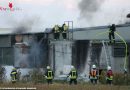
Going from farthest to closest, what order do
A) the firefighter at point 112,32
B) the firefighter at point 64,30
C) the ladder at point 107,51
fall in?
the firefighter at point 64,30 → the ladder at point 107,51 → the firefighter at point 112,32

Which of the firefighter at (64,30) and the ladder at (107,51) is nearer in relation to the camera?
the ladder at (107,51)

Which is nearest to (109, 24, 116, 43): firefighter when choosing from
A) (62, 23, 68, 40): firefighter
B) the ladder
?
the ladder

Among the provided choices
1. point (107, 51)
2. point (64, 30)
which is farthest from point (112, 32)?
point (64, 30)

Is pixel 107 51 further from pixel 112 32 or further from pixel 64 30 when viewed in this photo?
pixel 64 30

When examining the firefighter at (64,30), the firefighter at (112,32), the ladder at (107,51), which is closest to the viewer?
the firefighter at (112,32)

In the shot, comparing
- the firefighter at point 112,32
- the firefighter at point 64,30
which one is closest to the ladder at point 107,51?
the firefighter at point 112,32

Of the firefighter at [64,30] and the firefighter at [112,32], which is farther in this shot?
the firefighter at [64,30]

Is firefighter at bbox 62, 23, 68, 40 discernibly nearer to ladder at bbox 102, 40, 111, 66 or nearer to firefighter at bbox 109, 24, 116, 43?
ladder at bbox 102, 40, 111, 66

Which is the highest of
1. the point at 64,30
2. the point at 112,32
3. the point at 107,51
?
the point at 64,30

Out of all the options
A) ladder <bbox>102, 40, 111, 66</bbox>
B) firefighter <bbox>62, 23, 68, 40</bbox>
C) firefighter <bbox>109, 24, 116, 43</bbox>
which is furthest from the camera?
firefighter <bbox>62, 23, 68, 40</bbox>

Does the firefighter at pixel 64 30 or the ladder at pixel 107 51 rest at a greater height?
the firefighter at pixel 64 30

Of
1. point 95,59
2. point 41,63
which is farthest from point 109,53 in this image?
point 41,63

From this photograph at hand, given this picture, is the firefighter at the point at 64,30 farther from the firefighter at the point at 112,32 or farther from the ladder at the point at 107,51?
the firefighter at the point at 112,32

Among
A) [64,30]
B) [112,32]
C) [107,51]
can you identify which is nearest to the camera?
[112,32]
